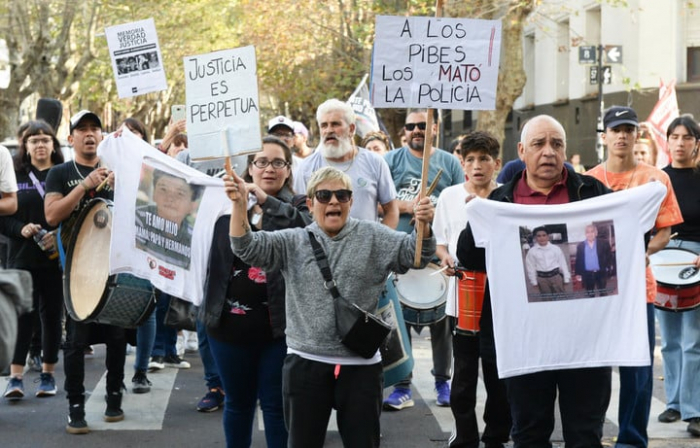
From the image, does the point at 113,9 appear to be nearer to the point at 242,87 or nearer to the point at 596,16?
the point at 596,16

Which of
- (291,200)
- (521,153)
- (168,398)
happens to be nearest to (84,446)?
(168,398)

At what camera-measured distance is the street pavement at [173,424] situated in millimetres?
7504

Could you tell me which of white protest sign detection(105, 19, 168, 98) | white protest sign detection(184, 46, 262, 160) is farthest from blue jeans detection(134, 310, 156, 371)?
white protest sign detection(184, 46, 262, 160)

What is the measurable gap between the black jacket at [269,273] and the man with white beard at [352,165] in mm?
1555

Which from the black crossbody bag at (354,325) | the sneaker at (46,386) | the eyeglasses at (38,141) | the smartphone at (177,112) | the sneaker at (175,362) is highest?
the smartphone at (177,112)

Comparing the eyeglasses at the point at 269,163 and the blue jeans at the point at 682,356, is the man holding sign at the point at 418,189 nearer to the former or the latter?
the blue jeans at the point at 682,356

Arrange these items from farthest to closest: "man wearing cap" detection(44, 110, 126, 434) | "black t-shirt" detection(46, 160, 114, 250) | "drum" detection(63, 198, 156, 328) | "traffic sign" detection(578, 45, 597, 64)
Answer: "traffic sign" detection(578, 45, 597, 64), "black t-shirt" detection(46, 160, 114, 250), "man wearing cap" detection(44, 110, 126, 434), "drum" detection(63, 198, 156, 328)

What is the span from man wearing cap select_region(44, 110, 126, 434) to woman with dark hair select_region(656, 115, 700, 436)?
3.71m

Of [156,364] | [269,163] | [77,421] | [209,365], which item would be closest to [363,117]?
[156,364]

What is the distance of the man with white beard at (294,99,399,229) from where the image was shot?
7773 millimetres

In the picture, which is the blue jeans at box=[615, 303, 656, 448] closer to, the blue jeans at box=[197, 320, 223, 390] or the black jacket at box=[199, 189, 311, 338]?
the black jacket at box=[199, 189, 311, 338]

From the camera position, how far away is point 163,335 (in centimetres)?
1044

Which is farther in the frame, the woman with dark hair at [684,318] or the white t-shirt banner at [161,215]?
the woman with dark hair at [684,318]

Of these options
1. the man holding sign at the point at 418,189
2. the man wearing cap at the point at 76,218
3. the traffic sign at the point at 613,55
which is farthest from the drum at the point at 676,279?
the traffic sign at the point at 613,55
